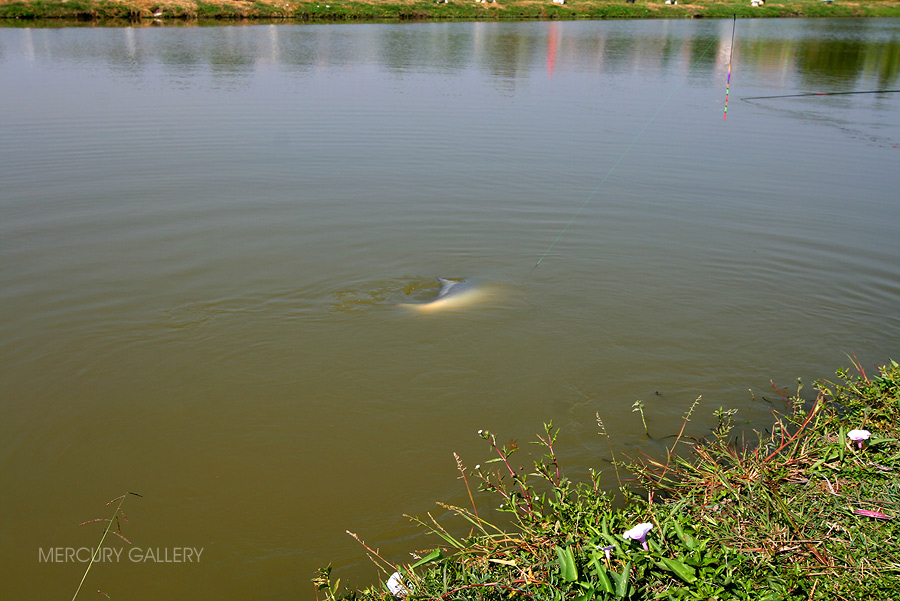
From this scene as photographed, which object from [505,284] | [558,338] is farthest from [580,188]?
[558,338]

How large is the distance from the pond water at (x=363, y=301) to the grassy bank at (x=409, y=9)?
74.8 feet

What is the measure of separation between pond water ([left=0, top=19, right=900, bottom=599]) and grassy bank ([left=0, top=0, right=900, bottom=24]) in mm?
22792

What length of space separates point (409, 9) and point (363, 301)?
39.2 metres

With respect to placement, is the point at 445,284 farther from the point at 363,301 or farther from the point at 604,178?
the point at 604,178

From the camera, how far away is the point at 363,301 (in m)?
6.55

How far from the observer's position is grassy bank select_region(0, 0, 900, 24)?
3441cm

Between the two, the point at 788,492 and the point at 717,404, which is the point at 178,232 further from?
the point at 788,492

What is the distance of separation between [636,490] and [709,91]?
16700 millimetres

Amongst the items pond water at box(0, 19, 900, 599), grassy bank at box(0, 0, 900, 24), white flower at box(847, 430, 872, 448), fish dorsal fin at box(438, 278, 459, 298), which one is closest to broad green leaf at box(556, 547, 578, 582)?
pond water at box(0, 19, 900, 599)

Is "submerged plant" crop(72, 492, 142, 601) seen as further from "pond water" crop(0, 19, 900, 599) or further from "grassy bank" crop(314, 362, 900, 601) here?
"grassy bank" crop(314, 362, 900, 601)

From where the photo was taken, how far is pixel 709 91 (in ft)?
60.0

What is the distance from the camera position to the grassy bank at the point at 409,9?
3441 cm

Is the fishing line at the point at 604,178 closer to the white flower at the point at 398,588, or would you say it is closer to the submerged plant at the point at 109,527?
the submerged plant at the point at 109,527

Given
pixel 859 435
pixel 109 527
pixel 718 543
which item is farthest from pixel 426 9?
Answer: pixel 718 543
